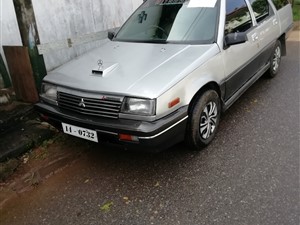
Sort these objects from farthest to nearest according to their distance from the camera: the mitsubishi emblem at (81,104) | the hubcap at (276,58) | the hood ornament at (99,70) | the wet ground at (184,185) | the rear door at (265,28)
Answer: the hubcap at (276,58)
the rear door at (265,28)
the hood ornament at (99,70)
the mitsubishi emblem at (81,104)
the wet ground at (184,185)

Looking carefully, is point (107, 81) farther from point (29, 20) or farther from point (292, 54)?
point (292, 54)

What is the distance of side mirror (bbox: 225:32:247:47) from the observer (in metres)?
3.52

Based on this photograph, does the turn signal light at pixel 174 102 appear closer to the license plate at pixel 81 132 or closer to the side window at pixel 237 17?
the license plate at pixel 81 132

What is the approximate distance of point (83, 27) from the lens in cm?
635

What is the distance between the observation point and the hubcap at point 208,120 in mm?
3428

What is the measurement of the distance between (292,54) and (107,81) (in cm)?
521

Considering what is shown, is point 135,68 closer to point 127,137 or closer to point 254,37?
point 127,137

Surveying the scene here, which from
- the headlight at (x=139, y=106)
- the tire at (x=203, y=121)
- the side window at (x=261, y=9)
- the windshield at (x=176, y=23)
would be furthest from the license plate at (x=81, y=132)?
the side window at (x=261, y=9)

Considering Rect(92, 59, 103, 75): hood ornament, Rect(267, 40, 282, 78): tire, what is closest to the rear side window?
Rect(267, 40, 282, 78): tire

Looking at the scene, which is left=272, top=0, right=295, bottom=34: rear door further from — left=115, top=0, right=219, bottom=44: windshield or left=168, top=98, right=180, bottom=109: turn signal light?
left=168, top=98, right=180, bottom=109: turn signal light

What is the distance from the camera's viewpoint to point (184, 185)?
3023 millimetres

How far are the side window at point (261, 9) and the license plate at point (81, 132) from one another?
115 inches

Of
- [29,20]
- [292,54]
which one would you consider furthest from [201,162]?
[292,54]

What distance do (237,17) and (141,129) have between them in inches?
87.8
